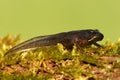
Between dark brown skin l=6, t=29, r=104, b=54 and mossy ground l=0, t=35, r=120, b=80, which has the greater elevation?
dark brown skin l=6, t=29, r=104, b=54

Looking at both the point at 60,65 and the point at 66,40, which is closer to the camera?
the point at 60,65

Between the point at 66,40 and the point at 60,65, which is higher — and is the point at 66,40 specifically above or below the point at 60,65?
above

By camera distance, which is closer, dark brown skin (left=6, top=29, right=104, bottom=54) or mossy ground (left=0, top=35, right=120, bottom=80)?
mossy ground (left=0, top=35, right=120, bottom=80)

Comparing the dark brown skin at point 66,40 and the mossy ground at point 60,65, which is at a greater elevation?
the dark brown skin at point 66,40

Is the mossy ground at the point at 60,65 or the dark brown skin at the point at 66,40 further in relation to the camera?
the dark brown skin at the point at 66,40
